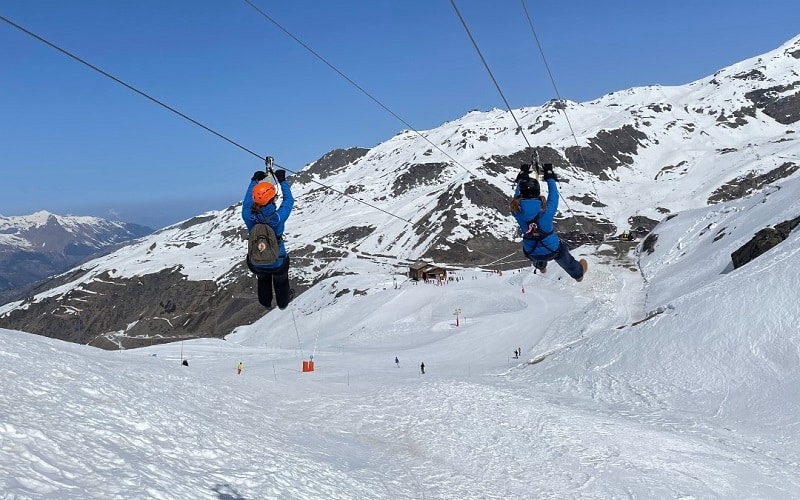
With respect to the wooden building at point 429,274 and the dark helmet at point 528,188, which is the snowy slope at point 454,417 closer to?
the dark helmet at point 528,188

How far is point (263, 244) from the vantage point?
13273mm

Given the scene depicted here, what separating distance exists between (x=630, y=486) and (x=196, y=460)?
14784mm

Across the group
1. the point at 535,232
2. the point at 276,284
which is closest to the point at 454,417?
the point at 535,232

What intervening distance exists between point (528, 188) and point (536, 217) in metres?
0.98

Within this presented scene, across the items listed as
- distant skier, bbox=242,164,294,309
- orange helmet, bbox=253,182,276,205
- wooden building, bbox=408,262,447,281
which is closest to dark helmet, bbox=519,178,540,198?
distant skier, bbox=242,164,294,309

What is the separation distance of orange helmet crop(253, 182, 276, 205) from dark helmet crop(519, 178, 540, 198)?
23.2 ft

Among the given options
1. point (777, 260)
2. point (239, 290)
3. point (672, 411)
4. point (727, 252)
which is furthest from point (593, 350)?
point (239, 290)

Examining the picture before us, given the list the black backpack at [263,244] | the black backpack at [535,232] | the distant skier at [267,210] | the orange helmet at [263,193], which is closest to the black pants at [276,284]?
the distant skier at [267,210]

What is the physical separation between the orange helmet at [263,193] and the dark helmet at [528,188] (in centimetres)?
707

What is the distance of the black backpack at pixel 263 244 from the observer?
1323 cm

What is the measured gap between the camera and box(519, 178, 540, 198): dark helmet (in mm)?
15409

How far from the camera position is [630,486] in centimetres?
1914

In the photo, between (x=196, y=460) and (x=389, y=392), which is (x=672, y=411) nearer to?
(x=389, y=392)

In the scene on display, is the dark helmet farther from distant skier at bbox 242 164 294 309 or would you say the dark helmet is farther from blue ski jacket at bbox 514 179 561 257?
distant skier at bbox 242 164 294 309
